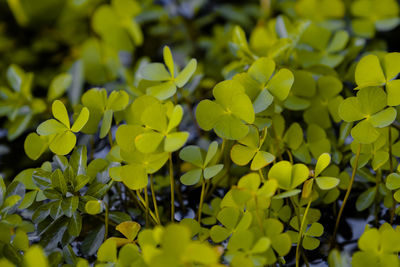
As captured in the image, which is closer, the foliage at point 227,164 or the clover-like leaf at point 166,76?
the foliage at point 227,164

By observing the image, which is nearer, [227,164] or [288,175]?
[288,175]

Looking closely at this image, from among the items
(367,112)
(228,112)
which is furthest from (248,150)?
(367,112)

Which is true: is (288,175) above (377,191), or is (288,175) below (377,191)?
above

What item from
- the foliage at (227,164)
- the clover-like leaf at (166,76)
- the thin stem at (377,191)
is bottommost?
the thin stem at (377,191)

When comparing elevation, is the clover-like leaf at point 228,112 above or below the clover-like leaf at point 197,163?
above

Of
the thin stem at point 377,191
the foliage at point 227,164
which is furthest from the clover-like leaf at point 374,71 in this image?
the thin stem at point 377,191

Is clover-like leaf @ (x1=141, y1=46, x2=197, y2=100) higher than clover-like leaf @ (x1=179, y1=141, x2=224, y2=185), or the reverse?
clover-like leaf @ (x1=141, y1=46, x2=197, y2=100)

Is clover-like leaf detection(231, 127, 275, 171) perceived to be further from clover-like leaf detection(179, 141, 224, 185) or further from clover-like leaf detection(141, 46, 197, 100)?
clover-like leaf detection(141, 46, 197, 100)

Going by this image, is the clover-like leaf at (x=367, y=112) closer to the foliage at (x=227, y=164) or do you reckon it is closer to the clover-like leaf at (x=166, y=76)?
the foliage at (x=227, y=164)

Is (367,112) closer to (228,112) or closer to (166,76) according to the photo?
(228,112)

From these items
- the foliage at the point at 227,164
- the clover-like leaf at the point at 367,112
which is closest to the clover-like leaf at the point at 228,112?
the foliage at the point at 227,164

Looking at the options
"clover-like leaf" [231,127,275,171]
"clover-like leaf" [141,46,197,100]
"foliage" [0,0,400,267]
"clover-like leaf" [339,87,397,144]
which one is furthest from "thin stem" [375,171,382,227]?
"clover-like leaf" [141,46,197,100]
